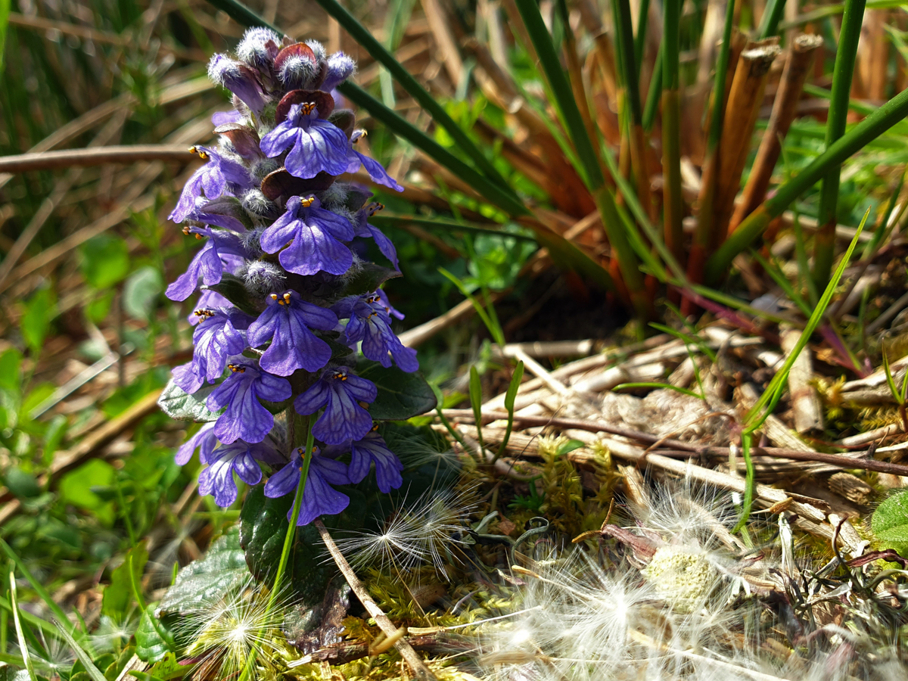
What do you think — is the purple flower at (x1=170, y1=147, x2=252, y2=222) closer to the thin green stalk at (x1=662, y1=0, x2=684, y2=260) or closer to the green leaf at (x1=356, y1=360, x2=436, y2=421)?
the green leaf at (x1=356, y1=360, x2=436, y2=421)

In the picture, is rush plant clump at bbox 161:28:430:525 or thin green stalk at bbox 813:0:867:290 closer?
rush plant clump at bbox 161:28:430:525

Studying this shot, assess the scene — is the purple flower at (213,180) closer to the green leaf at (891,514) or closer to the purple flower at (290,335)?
the purple flower at (290,335)

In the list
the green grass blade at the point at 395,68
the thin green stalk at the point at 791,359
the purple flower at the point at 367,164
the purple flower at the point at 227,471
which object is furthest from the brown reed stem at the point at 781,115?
the purple flower at the point at 227,471

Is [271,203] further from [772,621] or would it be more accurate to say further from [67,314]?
[67,314]

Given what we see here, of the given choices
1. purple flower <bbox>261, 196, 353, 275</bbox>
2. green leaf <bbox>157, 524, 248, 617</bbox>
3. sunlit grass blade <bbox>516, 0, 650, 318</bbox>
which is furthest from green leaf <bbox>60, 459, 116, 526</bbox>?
sunlit grass blade <bbox>516, 0, 650, 318</bbox>

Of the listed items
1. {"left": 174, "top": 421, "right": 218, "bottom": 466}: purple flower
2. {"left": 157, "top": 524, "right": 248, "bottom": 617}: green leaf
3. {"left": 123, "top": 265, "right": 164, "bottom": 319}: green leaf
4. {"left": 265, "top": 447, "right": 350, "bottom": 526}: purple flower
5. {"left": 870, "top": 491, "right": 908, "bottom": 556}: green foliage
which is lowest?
{"left": 870, "top": 491, "right": 908, "bottom": 556}: green foliage

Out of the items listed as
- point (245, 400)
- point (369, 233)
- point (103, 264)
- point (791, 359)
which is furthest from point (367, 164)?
point (103, 264)
